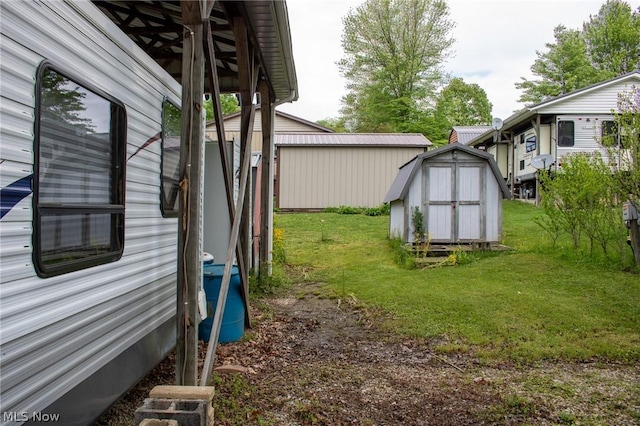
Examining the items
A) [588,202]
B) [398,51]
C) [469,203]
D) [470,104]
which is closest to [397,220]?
[469,203]

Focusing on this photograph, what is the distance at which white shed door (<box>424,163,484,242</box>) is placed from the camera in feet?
29.6

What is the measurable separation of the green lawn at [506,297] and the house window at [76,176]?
329 centimetres

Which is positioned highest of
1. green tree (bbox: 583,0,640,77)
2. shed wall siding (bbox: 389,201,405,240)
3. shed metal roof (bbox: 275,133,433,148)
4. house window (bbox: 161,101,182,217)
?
green tree (bbox: 583,0,640,77)

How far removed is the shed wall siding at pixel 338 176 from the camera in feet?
57.4

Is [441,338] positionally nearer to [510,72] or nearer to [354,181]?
[354,181]

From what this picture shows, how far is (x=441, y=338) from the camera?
4.82 m

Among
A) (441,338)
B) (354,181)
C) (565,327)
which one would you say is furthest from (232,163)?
(354,181)

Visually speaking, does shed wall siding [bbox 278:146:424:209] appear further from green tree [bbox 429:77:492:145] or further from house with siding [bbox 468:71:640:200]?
green tree [bbox 429:77:492:145]

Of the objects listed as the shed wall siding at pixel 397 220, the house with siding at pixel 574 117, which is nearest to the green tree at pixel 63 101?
the shed wall siding at pixel 397 220

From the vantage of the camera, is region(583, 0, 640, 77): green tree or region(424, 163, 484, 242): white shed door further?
region(583, 0, 640, 77): green tree

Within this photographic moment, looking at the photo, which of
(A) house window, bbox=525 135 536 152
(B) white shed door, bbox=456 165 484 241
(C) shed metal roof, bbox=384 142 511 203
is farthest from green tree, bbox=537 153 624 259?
(A) house window, bbox=525 135 536 152

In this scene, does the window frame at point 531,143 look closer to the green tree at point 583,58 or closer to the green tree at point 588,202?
the green tree at point 588,202

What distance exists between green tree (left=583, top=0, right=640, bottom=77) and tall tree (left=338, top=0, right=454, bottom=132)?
12503 mm

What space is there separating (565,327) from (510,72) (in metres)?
38.8
